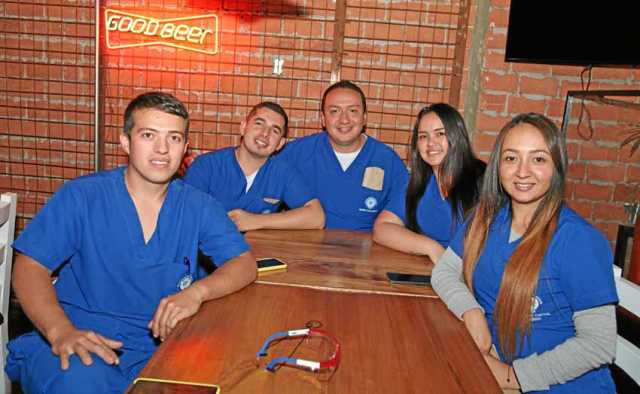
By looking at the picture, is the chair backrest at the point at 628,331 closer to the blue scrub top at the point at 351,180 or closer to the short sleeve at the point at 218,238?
the short sleeve at the point at 218,238

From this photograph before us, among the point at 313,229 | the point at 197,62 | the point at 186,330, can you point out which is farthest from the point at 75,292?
the point at 197,62

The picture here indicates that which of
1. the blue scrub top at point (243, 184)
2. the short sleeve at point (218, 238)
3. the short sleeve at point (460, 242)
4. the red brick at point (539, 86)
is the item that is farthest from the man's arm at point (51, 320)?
the red brick at point (539, 86)

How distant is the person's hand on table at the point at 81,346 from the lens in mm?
1332

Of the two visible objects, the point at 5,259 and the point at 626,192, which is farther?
the point at 626,192

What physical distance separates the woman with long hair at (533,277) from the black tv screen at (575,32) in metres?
1.34

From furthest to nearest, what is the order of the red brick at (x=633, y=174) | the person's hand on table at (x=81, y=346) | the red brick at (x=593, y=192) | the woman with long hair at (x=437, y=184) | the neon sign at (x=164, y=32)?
the red brick at (x=593, y=192), the neon sign at (x=164, y=32), the red brick at (x=633, y=174), the woman with long hair at (x=437, y=184), the person's hand on table at (x=81, y=346)

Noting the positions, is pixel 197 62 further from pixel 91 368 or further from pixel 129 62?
pixel 91 368

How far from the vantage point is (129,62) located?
3518 mm

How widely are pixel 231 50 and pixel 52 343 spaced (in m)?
2.47

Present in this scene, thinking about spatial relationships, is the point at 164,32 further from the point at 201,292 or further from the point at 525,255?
the point at 525,255

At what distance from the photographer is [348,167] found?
2953 millimetres

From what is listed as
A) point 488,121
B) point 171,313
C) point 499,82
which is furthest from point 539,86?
point 171,313

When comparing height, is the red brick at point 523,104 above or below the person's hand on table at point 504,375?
above

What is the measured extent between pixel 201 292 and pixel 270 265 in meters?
0.36
